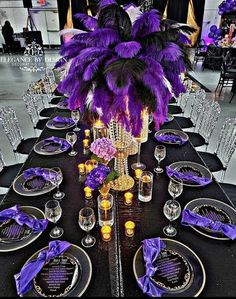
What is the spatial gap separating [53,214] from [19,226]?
23 centimetres

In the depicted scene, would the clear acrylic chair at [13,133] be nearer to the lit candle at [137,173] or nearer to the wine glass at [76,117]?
the wine glass at [76,117]

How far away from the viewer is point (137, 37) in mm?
1305

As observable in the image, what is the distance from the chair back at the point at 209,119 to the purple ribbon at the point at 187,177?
124 cm

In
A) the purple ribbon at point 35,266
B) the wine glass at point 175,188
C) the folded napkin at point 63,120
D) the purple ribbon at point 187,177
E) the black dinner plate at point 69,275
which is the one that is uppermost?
the wine glass at point 175,188

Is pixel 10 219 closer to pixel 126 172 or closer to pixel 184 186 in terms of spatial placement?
pixel 126 172

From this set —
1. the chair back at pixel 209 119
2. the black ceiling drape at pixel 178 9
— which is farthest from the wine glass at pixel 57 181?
the black ceiling drape at pixel 178 9

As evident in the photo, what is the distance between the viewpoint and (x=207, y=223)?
1.34 metres

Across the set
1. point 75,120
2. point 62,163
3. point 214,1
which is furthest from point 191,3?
point 62,163

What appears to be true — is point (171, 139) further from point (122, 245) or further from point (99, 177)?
point (122, 245)

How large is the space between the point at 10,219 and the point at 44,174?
0.39 meters

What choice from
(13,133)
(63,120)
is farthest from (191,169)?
(13,133)

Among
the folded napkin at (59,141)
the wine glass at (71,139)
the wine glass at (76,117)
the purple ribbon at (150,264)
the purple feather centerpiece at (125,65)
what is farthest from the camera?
the wine glass at (76,117)

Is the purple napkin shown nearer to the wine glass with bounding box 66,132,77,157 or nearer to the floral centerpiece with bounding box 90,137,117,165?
the floral centerpiece with bounding box 90,137,117,165

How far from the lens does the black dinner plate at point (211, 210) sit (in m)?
1.39
